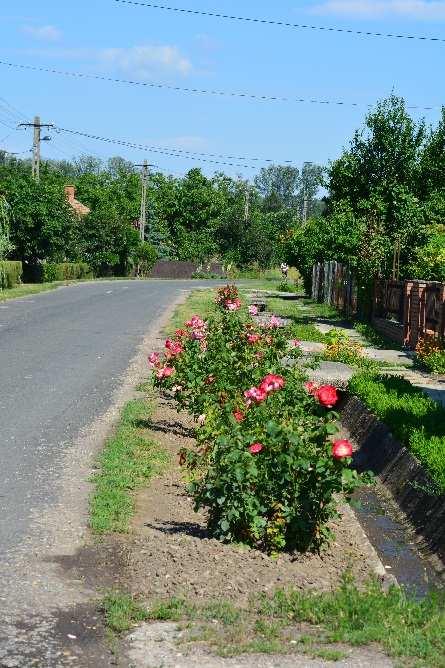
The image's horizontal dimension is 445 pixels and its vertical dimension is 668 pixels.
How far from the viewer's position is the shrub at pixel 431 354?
16734mm

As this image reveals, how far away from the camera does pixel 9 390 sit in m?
13.3

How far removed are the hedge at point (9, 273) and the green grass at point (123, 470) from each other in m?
31.1

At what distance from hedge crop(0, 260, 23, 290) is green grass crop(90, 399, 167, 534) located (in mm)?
31061

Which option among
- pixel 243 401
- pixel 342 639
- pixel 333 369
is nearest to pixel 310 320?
pixel 333 369

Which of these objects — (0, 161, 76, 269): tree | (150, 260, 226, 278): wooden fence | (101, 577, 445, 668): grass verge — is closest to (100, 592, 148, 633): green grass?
(101, 577, 445, 668): grass verge

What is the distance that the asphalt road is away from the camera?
321 inches

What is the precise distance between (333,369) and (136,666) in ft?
37.7

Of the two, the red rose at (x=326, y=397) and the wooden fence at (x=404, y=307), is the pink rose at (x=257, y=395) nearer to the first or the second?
the red rose at (x=326, y=397)

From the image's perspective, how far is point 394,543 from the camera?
7832 mm

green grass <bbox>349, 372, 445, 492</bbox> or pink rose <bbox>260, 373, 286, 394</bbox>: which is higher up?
pink rose <bbox>260, 373, 286, 394</bbox>

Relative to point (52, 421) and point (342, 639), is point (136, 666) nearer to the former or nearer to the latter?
point (342, 639)

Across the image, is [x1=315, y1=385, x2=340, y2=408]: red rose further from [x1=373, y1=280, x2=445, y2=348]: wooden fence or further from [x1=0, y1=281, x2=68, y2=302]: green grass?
[x1=0, y1=281, x2=68, y2=302]: green grass

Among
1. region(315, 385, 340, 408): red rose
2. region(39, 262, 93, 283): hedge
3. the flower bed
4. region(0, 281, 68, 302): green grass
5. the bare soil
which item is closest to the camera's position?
the bare soil

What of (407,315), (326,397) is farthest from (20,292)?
(326,397)
